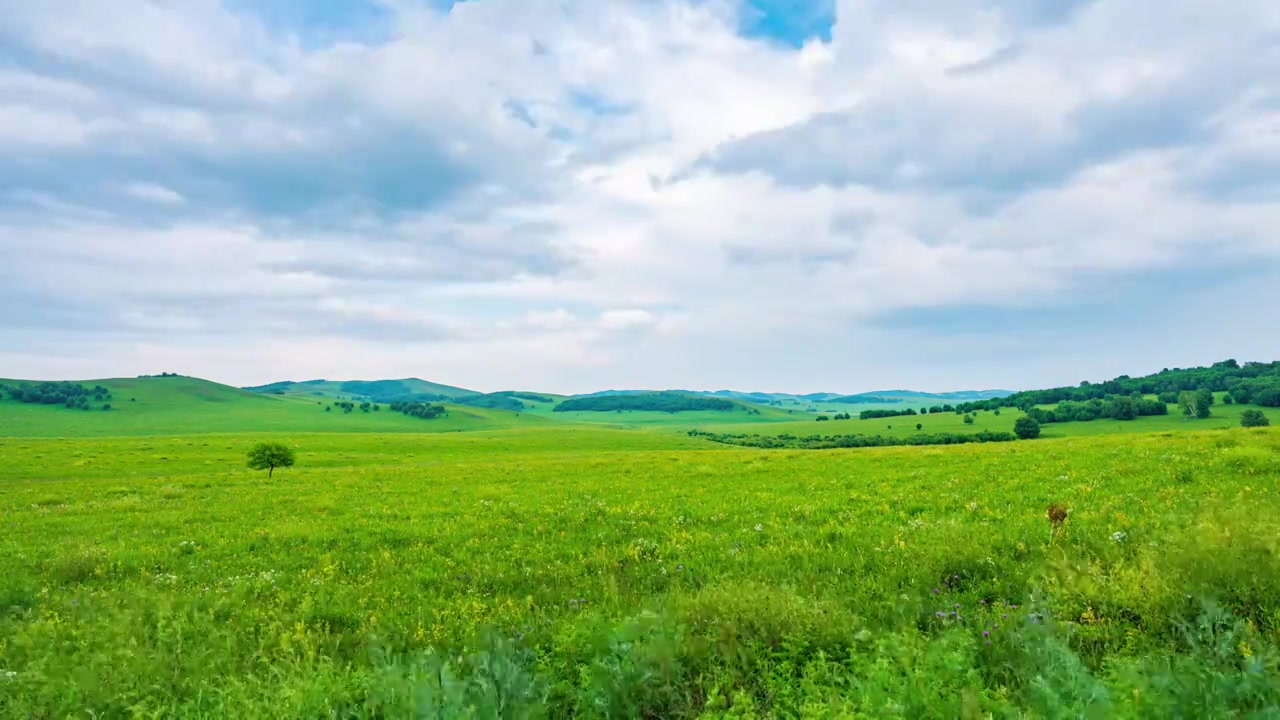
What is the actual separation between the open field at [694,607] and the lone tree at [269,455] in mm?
30961

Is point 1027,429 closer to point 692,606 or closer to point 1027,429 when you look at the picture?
point 1027,429

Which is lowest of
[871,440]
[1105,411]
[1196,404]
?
[871,440]

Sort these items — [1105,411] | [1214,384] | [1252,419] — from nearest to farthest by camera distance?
[1252,419] < [1105,411] < [1214,384]

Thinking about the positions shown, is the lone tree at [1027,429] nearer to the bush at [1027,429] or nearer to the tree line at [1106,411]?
the bush at [1027,429]

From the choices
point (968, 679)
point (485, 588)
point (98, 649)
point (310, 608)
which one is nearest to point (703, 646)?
point (968, 679)

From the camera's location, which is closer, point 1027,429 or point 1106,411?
point 1027,429

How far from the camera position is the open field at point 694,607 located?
18.0ft

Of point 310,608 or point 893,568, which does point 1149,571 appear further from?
point 310,608

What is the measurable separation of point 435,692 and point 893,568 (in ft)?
24.7

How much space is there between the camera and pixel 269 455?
1913 inches

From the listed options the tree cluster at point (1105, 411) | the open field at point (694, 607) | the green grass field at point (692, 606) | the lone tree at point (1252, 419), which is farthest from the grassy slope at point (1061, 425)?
the open field at point (694, 607)

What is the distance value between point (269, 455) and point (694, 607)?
169 feet

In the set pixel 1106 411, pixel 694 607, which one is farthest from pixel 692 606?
pixel 1106 411

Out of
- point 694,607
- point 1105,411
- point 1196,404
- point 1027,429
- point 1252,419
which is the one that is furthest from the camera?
point 1105,411
